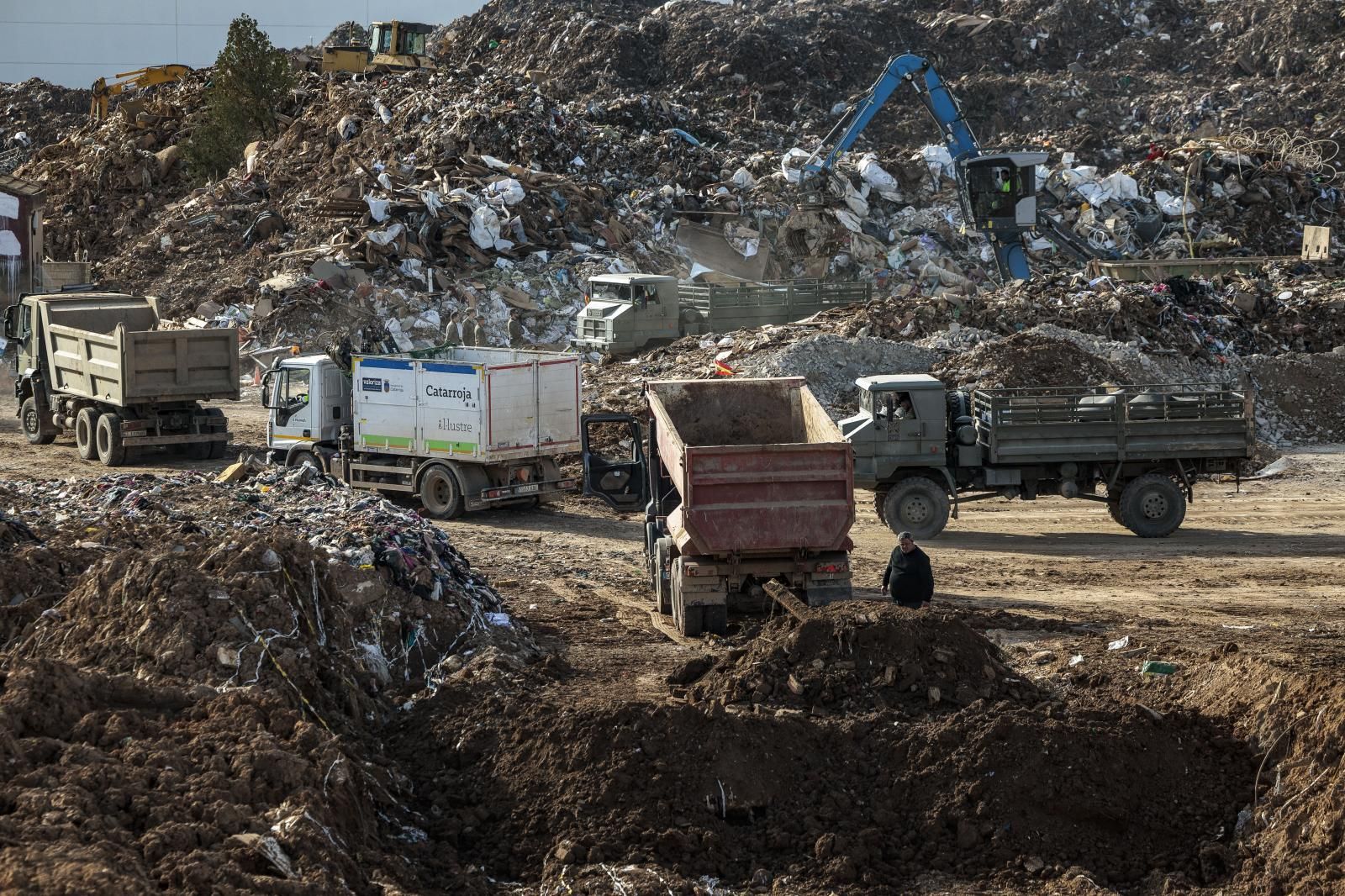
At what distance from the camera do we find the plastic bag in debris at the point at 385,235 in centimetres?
3266

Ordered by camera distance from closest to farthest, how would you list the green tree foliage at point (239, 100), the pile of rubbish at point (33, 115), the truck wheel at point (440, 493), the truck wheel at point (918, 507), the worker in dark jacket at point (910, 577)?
the worker in dark jacket at point (910, 577) < the truck wheel at point (918, 507) < the truck wheel at point (440, 493) < the green tree foliage at point (239, 100) < the pile of rubbish at point (33, 115)

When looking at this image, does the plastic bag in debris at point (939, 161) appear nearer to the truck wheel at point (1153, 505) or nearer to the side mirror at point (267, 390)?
the truck wheel at point (1153, 505)

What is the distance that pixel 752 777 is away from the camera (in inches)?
343

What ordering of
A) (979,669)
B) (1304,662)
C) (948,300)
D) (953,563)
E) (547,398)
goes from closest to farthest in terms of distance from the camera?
(979,669) → (1304,662) → (953,563) → (547,398) → (948,300)

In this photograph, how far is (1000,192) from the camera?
31.6 m

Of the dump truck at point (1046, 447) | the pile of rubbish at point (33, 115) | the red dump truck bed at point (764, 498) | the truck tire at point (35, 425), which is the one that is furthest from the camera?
the pile of rubbish at point (33, 115)

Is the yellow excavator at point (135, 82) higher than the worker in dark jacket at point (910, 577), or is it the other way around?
the yellow excavator at point (135, 82)

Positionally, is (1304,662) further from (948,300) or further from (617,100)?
(617,100)

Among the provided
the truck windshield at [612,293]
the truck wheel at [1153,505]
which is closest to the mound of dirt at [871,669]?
the truck wheel at [1153,505]

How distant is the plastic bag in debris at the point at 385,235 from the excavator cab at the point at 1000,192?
13.0 metres

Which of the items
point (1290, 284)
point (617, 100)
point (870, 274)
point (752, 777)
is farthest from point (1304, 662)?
point (617, 100)

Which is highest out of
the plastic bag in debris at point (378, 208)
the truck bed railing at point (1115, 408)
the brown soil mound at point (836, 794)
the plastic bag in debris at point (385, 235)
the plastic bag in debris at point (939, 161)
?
the plastic bag in debris at point (939, 161)

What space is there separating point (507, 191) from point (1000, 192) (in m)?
11.8

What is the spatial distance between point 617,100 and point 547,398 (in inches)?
1111
